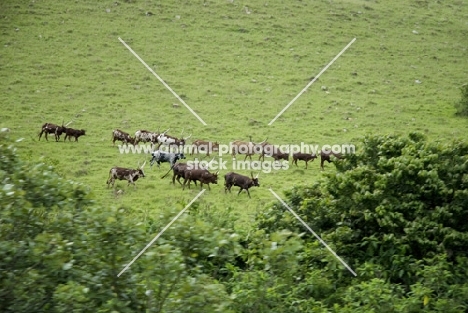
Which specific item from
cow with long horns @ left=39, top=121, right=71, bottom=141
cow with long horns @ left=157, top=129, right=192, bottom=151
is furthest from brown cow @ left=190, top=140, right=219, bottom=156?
cow with long horns @ left=39, top=121, right=71, bottom=141

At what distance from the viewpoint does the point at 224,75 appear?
3916 cm

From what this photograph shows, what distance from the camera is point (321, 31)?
4653cm

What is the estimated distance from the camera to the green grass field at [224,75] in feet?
95.7

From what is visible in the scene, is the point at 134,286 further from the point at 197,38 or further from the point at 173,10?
the point at 173,10

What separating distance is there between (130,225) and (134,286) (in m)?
0.73

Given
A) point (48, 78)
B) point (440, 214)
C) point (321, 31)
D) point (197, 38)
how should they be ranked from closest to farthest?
1. point (440, 214)
2. point (48, 78)
3. point (197, 38)
4. point (321, 31)

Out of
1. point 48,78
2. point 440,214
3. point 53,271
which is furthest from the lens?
point 48,78

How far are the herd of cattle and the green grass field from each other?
0.49 metres

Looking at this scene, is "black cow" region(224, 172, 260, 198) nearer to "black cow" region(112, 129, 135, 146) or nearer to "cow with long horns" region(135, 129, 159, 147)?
"cow with long horns" region(135, 129, 159, 147)

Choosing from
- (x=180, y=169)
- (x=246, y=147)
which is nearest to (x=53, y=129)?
(x=180, y=169)

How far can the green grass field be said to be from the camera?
2917cm

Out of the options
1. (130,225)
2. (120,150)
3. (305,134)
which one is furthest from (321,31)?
(130,225)

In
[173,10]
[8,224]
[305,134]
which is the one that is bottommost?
[305,134]

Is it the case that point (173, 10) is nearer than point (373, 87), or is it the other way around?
point (373, 87)
